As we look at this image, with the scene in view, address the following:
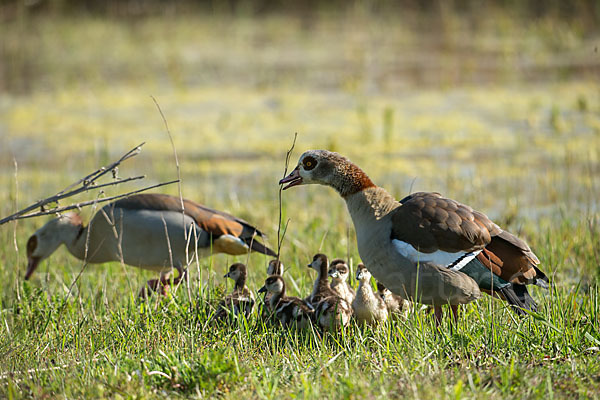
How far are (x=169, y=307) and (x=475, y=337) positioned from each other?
5.78ft

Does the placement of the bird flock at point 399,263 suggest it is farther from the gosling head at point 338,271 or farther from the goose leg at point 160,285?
the goose leg at point 160,285

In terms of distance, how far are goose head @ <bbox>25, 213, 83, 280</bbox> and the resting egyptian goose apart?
9.39ft

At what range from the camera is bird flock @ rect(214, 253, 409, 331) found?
14.4ft

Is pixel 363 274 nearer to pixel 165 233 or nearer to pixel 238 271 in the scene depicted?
pixel 238 271

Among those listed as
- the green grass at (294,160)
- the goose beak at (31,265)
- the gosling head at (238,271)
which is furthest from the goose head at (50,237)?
the gosling head at (238,271)

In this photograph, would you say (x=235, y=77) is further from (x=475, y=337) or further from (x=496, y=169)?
(x=475, y=337)

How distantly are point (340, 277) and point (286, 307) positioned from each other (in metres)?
0.45

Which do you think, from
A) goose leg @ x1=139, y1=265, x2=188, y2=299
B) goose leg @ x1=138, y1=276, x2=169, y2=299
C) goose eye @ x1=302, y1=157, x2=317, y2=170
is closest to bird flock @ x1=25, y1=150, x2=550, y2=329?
goose eye @ x1=302, y1=157, x2=317, y2=170

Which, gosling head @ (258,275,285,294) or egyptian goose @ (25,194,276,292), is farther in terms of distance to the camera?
egyptian goose @ (25,194,276,292)

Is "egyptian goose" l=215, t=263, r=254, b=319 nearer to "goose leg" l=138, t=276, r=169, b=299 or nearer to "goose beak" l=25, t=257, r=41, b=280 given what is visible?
"goose leg" l=138, t=276, r=169, b=299

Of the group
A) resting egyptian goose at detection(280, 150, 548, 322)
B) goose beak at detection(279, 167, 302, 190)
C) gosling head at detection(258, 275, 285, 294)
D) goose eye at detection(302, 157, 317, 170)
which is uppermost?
goose eye at detection(302, 157, 317, 170)

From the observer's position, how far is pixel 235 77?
14.1 metres

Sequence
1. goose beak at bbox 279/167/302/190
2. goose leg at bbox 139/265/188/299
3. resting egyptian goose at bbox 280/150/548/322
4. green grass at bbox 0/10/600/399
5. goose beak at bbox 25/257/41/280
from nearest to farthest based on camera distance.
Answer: green grass at bbox 0/10/600/399
resting egyptian goose at bbox 280/150/548/322
goose beak at bbox 279/167/302/190
goose leg at bbox 139/265/188/299
goose beak at bbox 25/257/41/280

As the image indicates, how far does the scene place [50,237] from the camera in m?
6.32
